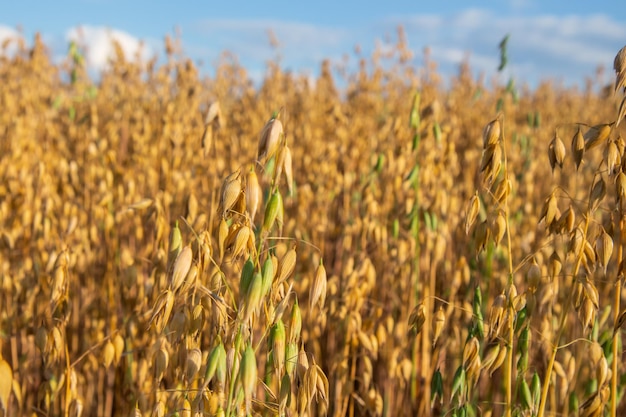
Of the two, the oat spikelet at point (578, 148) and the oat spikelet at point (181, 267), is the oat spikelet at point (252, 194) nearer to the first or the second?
the oat spikelet at point (181, 267)

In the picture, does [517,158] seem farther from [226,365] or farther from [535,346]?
[226,365]

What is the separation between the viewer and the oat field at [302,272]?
0.85m

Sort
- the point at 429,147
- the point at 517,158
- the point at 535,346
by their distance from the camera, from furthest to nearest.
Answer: the point at 517,158 < the point at 429,147 < the point at 535,346

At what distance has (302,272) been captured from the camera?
2189 millimetres

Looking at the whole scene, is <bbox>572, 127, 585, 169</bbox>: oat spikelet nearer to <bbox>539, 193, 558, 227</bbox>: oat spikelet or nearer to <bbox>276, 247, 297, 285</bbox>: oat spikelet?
<bbox>539, 193, 558, 227</bbox>: oat spikelet

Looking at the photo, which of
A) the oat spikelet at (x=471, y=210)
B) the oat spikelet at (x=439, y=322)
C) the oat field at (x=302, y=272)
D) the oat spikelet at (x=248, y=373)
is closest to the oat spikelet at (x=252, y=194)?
the oat field at (x=302, y=272)

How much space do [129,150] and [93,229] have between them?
154 cm

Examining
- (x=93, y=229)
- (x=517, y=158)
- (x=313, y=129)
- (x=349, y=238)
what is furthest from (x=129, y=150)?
(x=517, y=158)

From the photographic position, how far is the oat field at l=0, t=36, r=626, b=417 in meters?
0.85

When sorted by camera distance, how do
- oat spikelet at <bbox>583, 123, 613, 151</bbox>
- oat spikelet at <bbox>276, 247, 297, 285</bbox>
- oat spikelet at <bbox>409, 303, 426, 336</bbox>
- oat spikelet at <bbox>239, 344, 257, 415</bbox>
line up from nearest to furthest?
oat spikelet at <bbox>239, 344, 257, 415</bbox>, oat spikelet at <bbox>276, 247, 297, 285</bbox>, oat spikelet at <bbox>583, 123, 613, 151</bbox>, oat spikelet at <bbox>409, 303, 426, 336</bbox>

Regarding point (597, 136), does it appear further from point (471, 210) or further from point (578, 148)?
point (471, 210)

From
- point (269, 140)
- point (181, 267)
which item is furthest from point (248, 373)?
point (269, 140)

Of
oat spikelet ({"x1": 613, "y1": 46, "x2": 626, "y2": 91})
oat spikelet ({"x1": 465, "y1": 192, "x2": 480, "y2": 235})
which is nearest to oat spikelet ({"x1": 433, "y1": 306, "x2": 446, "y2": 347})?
oat spikelet ({"x1": 465, "y1": 192, "x2": 480, "y2": 235})

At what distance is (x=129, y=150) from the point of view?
12.1 ft
